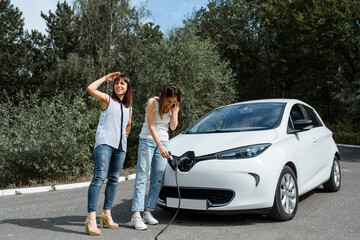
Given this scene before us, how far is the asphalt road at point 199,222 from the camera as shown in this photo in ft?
14.6

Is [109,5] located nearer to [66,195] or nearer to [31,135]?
[31,135]

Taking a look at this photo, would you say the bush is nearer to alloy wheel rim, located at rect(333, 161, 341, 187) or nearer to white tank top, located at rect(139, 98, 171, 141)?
white tank top, located at rect(139, 98, 171, 141)

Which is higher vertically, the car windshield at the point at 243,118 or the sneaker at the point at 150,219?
the car windshield at the point at 243,118

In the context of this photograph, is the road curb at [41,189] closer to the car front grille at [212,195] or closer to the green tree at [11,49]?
the car front grille at [212,195]

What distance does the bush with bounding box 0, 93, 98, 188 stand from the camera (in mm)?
10211

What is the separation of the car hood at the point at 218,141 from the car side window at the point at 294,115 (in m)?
0.61

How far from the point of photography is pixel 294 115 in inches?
235

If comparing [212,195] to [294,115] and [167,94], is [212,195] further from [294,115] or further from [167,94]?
[294,115]

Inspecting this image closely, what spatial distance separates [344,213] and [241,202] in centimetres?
176

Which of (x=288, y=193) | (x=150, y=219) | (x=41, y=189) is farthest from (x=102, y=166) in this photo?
(x=41, y=189)

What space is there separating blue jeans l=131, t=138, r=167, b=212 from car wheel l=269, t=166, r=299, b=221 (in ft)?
4.70

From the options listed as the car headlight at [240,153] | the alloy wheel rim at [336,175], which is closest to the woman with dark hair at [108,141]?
the car headlight at [240,153]

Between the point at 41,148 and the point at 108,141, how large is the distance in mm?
6255

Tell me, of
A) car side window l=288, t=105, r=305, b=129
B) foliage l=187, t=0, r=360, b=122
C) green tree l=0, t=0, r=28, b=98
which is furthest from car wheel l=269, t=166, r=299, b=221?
green tree l=0, t=0, r=28, b=98
